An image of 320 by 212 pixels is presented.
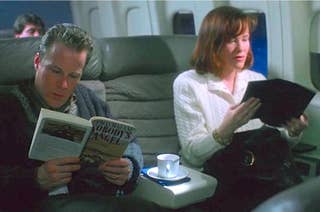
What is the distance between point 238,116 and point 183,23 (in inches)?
67.2

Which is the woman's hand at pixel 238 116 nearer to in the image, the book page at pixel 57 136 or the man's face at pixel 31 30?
the book page at pixel 57 136

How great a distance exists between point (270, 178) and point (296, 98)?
1.10 ft

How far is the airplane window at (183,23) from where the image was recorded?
10.7 feet

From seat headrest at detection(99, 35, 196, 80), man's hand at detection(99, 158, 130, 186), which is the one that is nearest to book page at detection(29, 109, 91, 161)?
man's hand at detection(99, 158, 130, 186)

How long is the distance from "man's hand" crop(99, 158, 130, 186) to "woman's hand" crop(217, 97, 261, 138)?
471 millimetres

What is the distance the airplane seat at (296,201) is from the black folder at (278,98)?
0.45 metres

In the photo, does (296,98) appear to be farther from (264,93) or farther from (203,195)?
(203,195)

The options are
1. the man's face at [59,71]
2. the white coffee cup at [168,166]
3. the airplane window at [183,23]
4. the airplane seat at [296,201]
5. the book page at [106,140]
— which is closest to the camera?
the airplane seat at [296,201]

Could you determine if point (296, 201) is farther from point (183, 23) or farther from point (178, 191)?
point (183, 23)

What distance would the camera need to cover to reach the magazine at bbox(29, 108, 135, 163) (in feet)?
4.16

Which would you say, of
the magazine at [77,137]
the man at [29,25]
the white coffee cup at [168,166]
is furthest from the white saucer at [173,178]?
the man at [29,25]

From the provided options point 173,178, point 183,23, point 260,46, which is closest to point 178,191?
point 173,178

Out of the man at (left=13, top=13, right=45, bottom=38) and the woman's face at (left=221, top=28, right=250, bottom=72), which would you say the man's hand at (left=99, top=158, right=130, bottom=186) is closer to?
the woman's face at (left=221, top=28, right=250, bottom=72)

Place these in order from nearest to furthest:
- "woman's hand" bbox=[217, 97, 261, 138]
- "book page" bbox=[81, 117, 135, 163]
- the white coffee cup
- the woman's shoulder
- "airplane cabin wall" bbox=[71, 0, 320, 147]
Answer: "book page" bbox=[81, 117, 135, 163] → the white coffee cup → "woman's hand" bbox=[217, 97, 261, 138] → the woman's shoulder → "airplane cabin wall" bbox=[71, 0, 320, 147]
